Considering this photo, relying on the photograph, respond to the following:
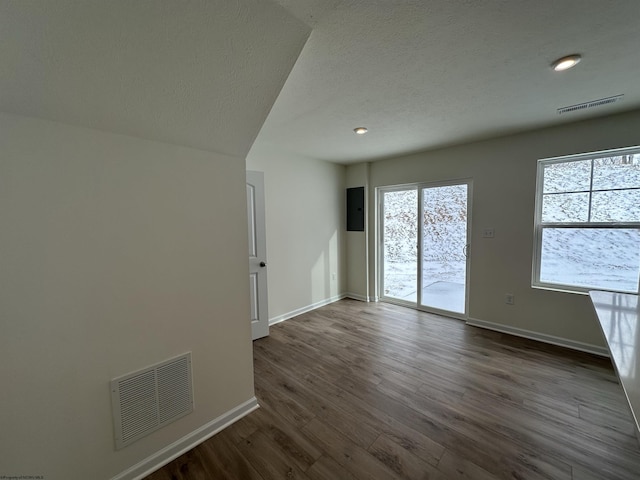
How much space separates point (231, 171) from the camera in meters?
1.70

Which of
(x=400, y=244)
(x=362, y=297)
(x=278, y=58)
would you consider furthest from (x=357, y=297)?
(x=278, y=58)

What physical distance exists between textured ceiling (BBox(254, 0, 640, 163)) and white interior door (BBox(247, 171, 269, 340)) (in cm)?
66

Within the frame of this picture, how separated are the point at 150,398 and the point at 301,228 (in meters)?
2.70

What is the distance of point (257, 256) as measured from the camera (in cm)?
310

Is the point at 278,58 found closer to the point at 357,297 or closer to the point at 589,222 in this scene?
the point at 589,222

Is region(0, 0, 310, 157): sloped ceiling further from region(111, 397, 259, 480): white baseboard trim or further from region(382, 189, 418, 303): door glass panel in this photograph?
region(382, 189, 418, 303): door glass panel

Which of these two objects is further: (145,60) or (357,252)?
(357,252)

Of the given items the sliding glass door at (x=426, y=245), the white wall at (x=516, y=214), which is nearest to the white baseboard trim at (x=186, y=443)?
the sliding glass door at (x=426, y=245)

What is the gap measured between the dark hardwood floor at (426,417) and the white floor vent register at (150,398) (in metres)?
0.27

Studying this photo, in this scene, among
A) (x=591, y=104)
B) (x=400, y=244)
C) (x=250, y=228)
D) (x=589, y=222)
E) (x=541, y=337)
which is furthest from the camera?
(x=400, y=244)

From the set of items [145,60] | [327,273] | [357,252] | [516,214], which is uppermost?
[145,60]

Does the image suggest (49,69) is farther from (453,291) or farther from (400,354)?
(453,291)

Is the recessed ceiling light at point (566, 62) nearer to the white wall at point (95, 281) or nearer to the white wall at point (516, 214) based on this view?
the white wall at point (516, 214)

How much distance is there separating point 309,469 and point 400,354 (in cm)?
150
